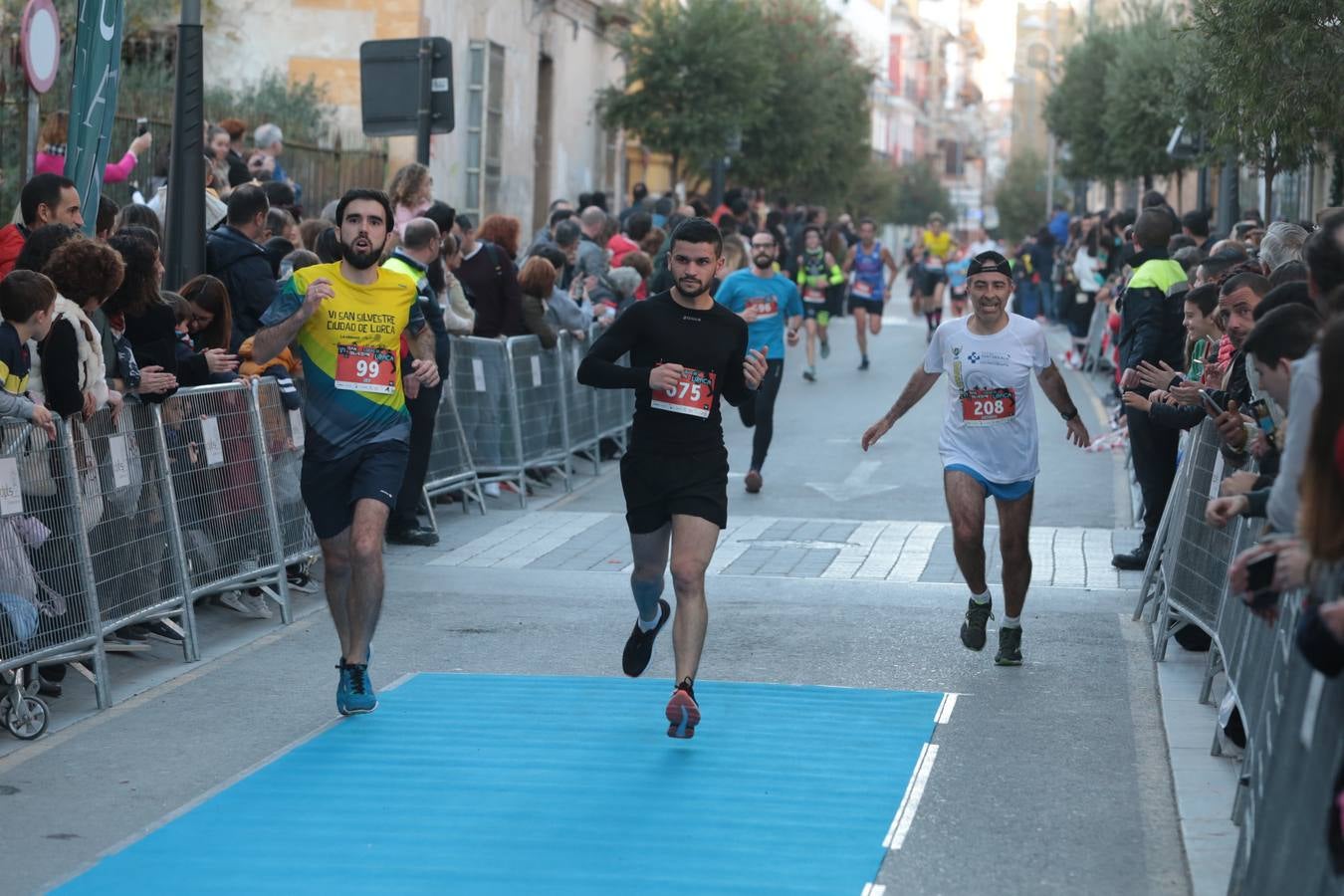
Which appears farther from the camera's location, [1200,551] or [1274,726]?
[1200,551]

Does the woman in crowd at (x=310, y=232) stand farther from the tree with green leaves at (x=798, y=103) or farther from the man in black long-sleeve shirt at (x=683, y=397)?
the tree with green leaves at (x=798, y=103)

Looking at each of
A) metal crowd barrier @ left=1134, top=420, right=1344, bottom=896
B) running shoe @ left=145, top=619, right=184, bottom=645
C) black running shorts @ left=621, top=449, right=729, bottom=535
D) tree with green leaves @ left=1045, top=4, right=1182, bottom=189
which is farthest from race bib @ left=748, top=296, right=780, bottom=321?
tree with green leaves @ left=1045, top=4, right=1182, bottom=189

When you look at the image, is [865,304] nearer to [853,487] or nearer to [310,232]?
[853,487]

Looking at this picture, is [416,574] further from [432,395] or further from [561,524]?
[561,524]

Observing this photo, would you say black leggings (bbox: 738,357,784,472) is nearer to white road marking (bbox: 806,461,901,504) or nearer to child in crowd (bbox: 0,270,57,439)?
white road marking (bbox: 806,461,901,504)

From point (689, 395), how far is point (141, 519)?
8.67ft

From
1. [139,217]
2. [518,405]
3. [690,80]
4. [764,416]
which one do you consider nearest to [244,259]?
[139,217]

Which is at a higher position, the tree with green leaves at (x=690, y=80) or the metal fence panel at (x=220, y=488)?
the tree with green leaves at (x=690, y=80)

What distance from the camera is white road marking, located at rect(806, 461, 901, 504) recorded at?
1551 centimetres

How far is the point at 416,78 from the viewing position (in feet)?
52.1

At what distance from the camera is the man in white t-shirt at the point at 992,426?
29.5 ft

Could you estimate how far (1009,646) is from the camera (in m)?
9.16

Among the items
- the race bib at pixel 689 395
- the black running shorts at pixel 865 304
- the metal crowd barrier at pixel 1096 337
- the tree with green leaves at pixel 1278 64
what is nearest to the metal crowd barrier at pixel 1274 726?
the race bib at pixel 689 395

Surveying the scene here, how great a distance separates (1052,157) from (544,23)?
58.9 meters
